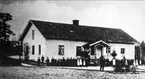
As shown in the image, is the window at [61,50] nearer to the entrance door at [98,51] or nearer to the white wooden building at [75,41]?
the white wooden building at [75,41]

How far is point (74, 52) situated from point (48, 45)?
139 centimetres

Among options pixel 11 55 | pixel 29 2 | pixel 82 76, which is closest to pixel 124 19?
pixel 82 76

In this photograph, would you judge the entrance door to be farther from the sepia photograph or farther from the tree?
the tree

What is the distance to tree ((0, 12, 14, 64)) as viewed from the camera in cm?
648

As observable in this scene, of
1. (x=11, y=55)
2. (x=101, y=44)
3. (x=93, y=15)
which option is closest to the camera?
(x=11, y=55)

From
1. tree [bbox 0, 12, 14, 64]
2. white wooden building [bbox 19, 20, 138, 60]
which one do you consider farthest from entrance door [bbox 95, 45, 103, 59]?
tree [bbox 0, 12, 14, 64]

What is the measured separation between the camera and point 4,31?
6602 mm

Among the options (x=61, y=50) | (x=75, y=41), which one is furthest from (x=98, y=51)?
(x=61, y=50)

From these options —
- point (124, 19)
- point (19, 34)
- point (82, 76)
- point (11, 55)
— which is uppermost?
point (124, 19)

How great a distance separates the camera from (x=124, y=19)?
24.5 ft

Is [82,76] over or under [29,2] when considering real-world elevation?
under

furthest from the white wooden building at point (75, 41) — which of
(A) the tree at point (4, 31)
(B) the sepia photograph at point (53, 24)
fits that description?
(A) the tree at point (4, 31)

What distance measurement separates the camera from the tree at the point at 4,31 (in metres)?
6.48

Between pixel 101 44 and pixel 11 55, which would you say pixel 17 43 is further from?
pixel 101 44
